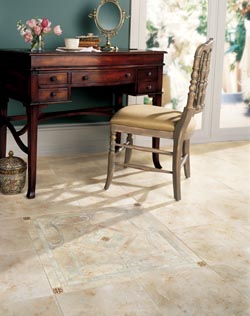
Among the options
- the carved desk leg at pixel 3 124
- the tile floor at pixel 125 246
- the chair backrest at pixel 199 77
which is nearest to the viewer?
the tile floor at pixel 125 246

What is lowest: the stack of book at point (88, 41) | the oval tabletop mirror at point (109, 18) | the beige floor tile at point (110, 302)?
the beige floor tile at point (110, 302)

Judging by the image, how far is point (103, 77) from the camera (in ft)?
10.6

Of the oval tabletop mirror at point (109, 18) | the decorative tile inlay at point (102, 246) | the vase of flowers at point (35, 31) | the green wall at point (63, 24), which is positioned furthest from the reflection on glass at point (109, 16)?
the decorative tile inlay at point (102, 246)

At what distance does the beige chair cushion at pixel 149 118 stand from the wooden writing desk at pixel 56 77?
0.25 meters

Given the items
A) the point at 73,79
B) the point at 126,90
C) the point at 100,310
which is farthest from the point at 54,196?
the point at 100,310

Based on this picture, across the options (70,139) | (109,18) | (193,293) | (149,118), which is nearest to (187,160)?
(149,118)

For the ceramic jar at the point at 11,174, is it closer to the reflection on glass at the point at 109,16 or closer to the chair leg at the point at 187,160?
the chair leg at the point at 187,160

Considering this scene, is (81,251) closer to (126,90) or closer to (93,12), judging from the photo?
(126,90)

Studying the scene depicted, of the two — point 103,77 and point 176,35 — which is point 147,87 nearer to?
point 103,77

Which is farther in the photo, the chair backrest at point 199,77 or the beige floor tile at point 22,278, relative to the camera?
the chair backrest at point 199,77

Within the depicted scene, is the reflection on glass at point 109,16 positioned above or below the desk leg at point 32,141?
above

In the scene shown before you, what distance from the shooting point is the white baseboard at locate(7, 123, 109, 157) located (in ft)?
13.0

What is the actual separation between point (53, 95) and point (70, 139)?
1051 millimetres

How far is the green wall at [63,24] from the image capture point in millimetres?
3625
